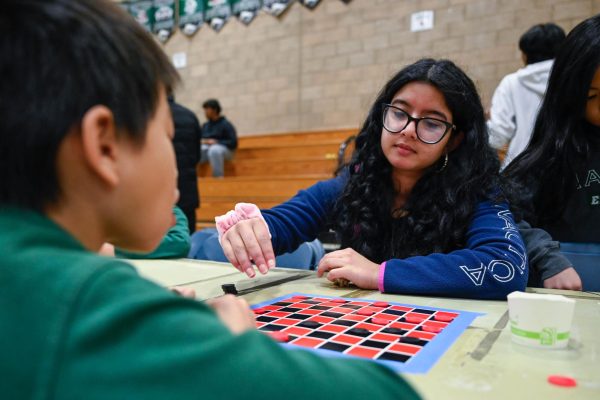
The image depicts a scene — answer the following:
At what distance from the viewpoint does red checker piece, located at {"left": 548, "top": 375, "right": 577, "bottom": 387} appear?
64cm

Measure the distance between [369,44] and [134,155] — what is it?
6.93 m

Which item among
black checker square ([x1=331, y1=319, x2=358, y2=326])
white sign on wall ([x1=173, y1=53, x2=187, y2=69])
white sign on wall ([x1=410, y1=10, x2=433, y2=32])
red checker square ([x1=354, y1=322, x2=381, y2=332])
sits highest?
white sign on wall ([x1=410, y1=10, x2=433, y2=32])

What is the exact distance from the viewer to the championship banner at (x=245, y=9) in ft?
25.8

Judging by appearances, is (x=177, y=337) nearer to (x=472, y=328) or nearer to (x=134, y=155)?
(x=134, y=155)

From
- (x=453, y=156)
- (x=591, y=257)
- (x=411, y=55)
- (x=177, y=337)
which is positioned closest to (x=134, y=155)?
(x=177, y=337)

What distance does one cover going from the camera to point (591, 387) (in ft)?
2.08

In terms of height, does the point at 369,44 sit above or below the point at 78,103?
above

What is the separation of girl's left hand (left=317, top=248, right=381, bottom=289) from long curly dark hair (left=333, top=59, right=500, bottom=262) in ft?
0.97

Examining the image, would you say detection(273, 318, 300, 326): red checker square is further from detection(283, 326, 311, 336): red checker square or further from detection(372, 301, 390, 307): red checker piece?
detection(372, 301, 390, 307): red checker piece

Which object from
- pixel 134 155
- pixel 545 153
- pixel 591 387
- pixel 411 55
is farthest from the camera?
pixel 411 55

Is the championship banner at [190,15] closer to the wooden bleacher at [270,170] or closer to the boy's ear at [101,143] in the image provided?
the wooden bleacher at [270,170]

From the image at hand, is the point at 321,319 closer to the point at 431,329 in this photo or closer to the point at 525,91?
the point at 431,329

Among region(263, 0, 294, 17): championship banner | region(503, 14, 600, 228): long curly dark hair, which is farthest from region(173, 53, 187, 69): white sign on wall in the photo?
region(503, 14, 600, 228): long curly dark hair

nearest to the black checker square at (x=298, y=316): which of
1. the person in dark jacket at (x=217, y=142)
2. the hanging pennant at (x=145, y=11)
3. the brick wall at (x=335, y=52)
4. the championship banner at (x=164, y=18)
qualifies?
the brick wall at (x=335, y=52)
